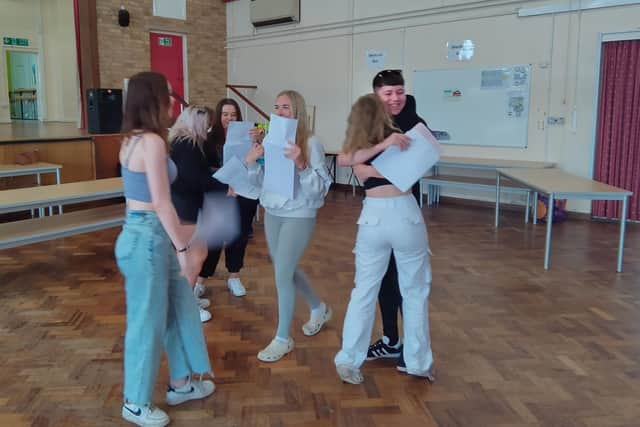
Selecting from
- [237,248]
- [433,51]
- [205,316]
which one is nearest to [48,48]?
[433,51]

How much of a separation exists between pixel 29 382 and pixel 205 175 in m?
1.35

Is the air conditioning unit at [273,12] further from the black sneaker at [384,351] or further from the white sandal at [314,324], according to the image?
the black sneaker at [384,351]

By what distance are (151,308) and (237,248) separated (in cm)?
168

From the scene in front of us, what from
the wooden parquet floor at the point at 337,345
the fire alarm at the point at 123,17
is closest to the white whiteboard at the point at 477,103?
the wooden parquet floor at the point at 337,345

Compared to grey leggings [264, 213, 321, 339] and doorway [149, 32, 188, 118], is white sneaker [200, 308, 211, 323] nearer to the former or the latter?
grey leggings [264, 213, 321, 339]

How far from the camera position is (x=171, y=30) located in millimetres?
10398

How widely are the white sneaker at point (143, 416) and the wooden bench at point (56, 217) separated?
7.26 feet

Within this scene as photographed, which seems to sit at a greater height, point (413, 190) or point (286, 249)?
point (413, 190)

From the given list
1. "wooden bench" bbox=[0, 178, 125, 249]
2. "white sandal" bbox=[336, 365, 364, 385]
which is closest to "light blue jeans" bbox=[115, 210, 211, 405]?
"white sandal" bbox=[336, 365, 364, 385]

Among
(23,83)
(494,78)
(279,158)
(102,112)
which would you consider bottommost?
(279,158)

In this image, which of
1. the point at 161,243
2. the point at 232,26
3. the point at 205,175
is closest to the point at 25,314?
the point at 205,175

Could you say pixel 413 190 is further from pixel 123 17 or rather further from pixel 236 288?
pixel 123 17

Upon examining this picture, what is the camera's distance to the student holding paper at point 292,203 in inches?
107

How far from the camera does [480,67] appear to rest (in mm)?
7410
